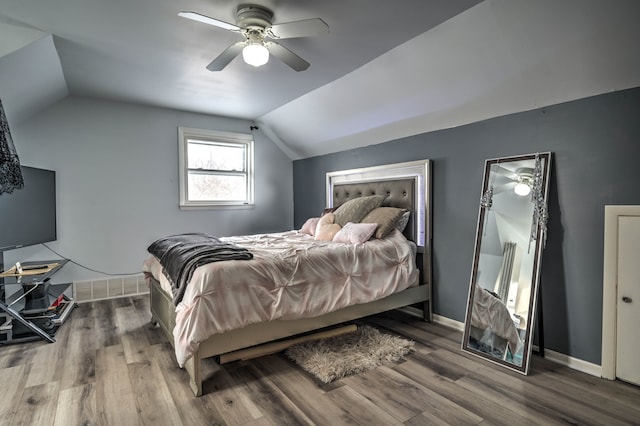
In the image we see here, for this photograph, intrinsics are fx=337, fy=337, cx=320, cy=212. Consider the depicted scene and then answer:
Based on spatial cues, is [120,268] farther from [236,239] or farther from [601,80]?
[601,80]

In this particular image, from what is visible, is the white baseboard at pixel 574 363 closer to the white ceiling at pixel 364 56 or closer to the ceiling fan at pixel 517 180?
the ceiling fan at pixel 517 180

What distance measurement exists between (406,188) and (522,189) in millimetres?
1121

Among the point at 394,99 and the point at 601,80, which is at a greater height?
the point at 394,99

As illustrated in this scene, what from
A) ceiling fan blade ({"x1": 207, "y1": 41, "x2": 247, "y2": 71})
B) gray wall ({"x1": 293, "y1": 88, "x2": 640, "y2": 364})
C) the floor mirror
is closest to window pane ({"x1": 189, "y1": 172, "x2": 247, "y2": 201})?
ceiling fan blade ({"x1": 207, "y1": 41, "x2": 247, "y2": 71})

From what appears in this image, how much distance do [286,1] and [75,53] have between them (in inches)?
77.0

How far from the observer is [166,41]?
8.48 feet

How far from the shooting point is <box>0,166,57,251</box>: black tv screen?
2873 millimetres

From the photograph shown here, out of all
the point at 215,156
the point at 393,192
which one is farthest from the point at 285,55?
the point at 215,156

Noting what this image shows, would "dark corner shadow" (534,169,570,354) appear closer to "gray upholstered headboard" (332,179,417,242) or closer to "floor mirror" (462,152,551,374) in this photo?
"floor mirror" (462,152,551,374)

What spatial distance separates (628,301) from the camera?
83.4 inches

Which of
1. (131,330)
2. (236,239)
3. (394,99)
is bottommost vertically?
(131,330)

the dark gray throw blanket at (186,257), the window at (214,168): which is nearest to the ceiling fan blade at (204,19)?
the dark gray throw blanket at (186,257)

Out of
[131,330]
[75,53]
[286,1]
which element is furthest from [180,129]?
[286,1]

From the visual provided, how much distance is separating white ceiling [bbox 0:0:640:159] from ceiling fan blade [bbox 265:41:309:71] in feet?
0.67
